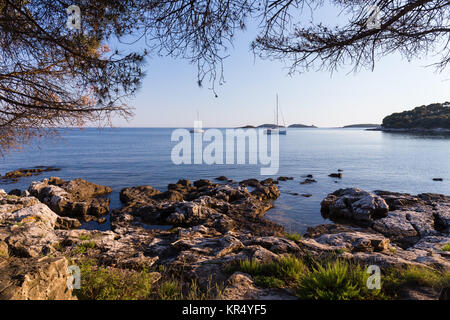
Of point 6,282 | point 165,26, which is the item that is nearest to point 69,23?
point 165,26

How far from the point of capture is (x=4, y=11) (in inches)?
191

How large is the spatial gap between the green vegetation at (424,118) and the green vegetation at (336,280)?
147388 millimetres

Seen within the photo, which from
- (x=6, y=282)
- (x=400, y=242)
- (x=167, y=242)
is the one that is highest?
(x=6, y=282)

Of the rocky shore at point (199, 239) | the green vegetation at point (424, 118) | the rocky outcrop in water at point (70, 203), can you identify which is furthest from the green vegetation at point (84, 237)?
the green vegetation at point (424, 118)

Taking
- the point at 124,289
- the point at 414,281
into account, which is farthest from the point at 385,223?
the point at 124,289

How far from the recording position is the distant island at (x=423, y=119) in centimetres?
11394

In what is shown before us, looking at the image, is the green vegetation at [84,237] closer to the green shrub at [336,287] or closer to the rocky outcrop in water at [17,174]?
the green shrub at [336,287]

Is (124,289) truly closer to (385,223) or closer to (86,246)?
(86,246)

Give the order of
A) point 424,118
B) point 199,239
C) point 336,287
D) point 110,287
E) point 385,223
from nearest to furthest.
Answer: point 336,287, point 110,287, point 199,239, point 385,223, point 424,118

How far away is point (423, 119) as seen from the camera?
121562 millimetres

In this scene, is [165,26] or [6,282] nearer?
[6,282]

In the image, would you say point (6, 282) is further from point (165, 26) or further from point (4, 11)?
point (4, 11)

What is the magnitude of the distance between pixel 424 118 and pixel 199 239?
155 m
